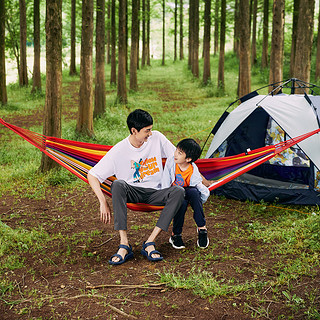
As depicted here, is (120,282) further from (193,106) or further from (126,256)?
(193,106)

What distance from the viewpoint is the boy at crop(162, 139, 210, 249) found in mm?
3582

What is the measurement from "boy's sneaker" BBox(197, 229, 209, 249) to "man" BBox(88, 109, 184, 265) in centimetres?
42

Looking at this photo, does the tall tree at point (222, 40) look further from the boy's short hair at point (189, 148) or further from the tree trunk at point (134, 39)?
the boy's short hair at point (189, 148)

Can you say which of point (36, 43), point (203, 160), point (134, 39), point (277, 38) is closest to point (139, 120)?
point (203, 160)

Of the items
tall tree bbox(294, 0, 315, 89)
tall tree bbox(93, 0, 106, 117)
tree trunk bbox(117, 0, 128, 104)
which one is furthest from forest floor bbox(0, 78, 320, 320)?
tree trunk bbox(117, 0, 128, 104)

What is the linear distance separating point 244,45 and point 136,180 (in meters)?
7.85

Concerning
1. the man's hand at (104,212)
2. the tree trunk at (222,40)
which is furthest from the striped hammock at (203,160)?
the tree trunk at (222,40)

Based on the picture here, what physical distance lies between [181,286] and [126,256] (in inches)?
27.6

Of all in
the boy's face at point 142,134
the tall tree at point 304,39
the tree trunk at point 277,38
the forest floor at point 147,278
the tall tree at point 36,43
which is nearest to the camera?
the forest floor at point 147,278

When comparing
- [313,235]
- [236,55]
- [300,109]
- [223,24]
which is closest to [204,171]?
[313,235]

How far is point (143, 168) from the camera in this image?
3580 mm

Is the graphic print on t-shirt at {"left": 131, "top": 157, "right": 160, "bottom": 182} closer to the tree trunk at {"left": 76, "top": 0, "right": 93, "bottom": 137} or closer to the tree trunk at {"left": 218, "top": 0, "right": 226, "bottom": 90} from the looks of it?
the tree trunk at {"left": 76, "top": 0, "right": 93, "bottom": 137}

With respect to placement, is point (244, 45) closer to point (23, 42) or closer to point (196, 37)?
point (23, 42)

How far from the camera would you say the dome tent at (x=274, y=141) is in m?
4.82
